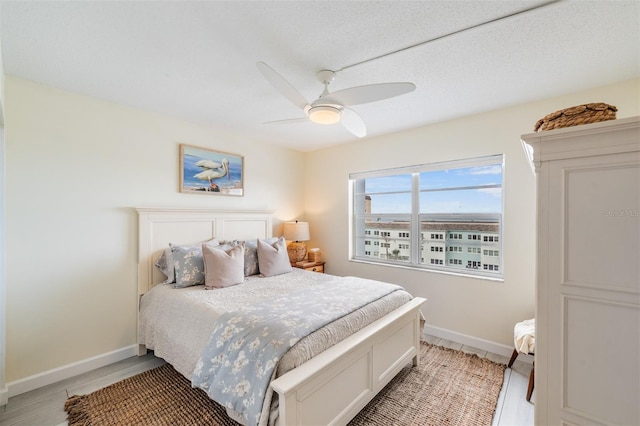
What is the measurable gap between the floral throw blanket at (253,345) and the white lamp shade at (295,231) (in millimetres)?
1895

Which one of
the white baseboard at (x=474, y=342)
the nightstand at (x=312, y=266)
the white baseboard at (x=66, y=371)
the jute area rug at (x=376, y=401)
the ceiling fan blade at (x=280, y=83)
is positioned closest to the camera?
the ceiling fan blade at (x=280, y=83)

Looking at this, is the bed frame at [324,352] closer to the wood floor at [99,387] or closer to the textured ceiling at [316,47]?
the wood floor at [99,387]

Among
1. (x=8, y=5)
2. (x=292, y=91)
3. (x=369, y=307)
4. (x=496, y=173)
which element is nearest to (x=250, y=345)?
(x=369, y=307)

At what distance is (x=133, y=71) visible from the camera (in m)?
2.09

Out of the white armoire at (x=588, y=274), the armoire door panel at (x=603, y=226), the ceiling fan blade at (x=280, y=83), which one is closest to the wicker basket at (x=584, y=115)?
the white armoire at (x=588, y=274)

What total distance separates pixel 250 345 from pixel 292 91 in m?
1.61

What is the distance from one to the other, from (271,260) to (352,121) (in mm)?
1804

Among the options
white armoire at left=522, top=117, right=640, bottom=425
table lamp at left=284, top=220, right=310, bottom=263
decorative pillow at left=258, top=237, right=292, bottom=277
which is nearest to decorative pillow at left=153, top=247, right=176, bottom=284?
decorative pillow at left=258, top=237, right=292, bottom=277

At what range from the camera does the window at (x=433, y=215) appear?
2977 millimetres

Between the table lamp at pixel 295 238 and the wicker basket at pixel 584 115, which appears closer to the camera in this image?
the wicker basket at pixel 584 115

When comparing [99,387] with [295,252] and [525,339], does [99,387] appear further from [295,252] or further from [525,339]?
[525,339]

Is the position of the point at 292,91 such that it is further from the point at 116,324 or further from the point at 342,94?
the point at 116,324

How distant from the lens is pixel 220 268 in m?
2.65

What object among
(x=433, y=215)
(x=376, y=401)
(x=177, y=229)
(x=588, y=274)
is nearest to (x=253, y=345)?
(x=376, y=401)
